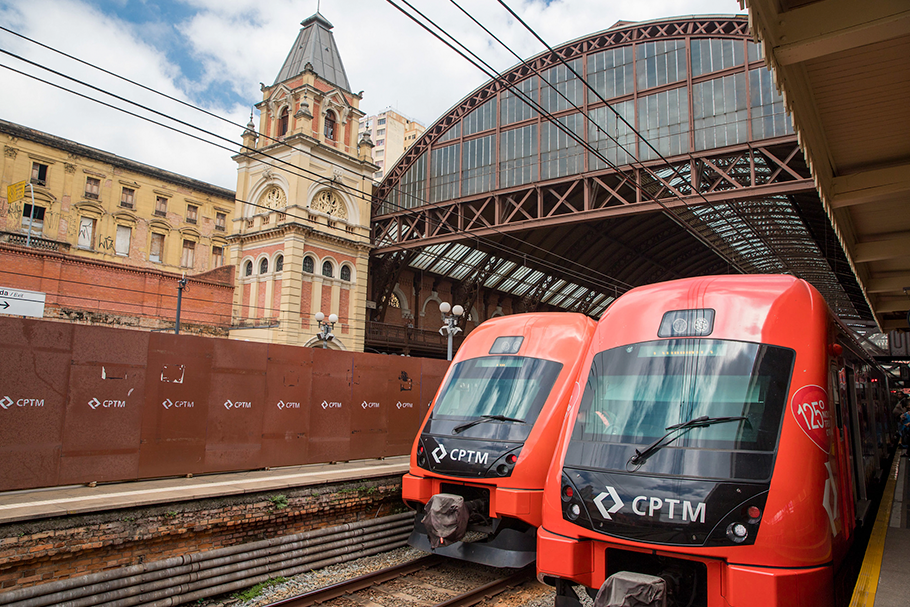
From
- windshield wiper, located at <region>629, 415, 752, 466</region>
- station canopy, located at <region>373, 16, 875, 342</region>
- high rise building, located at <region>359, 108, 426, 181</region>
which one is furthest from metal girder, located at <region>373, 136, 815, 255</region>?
high rise building, located at <region>359, 108, 426, 181</region>

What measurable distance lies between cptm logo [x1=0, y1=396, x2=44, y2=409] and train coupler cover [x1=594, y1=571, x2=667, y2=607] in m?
7.00

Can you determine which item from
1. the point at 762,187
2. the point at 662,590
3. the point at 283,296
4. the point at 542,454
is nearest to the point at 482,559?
the point at 542,454

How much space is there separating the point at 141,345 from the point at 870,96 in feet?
31.1

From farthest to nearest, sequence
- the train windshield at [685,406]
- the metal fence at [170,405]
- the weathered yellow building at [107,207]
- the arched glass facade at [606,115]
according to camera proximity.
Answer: the weathered yellow building at [107,207] → the arched glass facade at [606,115] → the metal fence at [170,405] → the train windshield at [685,406]

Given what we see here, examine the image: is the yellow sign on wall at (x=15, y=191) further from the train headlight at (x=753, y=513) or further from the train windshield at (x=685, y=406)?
the train headlight at (x=753, y=513)

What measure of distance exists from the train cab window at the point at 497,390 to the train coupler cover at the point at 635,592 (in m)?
2.97

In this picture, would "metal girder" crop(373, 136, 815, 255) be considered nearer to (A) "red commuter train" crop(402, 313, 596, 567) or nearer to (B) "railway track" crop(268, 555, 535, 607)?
(A) "red commuter train" crop(402, 313, 596, 567)

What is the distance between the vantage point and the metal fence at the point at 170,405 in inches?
296

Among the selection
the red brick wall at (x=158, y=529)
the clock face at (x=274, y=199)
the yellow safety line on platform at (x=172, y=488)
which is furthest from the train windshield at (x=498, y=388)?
the clock face at (x=274, y=199)

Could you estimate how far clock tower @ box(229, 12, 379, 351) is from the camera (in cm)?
2717

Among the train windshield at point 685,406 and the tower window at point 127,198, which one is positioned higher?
the tower window at point 127,198

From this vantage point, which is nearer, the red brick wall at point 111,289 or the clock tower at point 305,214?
the red brick wall at point 111,289

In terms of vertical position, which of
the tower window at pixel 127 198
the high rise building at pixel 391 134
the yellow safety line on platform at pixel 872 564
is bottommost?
the yellow safety line on platform at pixel 872 564

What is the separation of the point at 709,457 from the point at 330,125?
2814 centimetres
